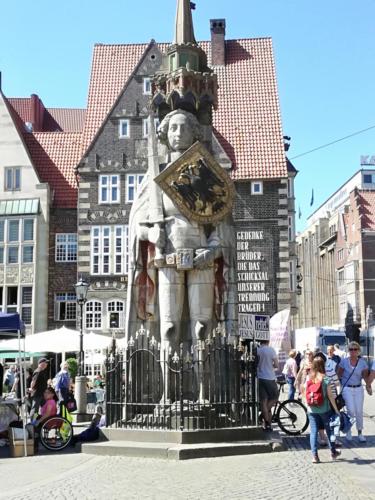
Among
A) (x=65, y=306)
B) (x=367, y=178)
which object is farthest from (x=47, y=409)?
(x=367, y=178)

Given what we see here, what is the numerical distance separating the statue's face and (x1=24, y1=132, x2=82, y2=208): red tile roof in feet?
92.4

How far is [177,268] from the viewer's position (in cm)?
1198

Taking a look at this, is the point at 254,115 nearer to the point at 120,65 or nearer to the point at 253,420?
the point at 120,65

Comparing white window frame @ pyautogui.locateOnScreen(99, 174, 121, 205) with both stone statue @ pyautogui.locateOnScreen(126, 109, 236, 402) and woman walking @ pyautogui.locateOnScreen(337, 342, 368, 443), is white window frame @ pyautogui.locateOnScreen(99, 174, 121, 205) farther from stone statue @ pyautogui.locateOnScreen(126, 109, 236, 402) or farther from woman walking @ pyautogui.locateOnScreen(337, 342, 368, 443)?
woman walking @ pyautogui.locateOnScreen(337, 342, 368, 443)

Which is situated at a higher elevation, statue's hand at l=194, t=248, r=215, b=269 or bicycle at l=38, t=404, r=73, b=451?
statue's hand at l=194, t=248, r=215, b=269

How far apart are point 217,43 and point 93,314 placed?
1760cm

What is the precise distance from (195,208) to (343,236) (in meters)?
64.5

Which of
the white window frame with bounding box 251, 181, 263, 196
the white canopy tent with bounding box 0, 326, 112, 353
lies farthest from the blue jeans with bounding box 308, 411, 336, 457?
the white window frame with bounding box 251, 181, 263, 196

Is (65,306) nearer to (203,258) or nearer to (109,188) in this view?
(109,188)

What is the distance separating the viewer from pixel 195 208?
12180 mm

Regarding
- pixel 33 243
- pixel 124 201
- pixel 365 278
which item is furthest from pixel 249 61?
pixel 365 278

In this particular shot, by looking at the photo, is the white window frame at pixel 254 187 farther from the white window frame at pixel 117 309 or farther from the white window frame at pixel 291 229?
the white window frame at pixel 117 309

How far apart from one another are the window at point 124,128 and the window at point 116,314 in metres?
8.76

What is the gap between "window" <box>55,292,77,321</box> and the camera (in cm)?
3869
